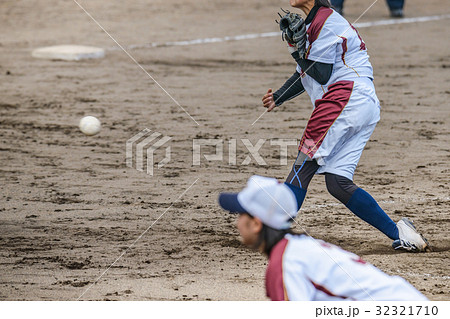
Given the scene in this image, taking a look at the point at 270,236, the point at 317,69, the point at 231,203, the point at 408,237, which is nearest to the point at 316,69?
the point at 317,69

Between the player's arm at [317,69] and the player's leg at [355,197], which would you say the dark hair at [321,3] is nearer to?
the player's arm at [317,69]

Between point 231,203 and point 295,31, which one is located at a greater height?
point 295,31

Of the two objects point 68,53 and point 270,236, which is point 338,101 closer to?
point 270,236

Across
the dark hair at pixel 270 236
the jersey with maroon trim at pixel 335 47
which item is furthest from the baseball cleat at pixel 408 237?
the dark hair at pixel 270 236

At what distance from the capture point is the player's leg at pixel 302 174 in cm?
475

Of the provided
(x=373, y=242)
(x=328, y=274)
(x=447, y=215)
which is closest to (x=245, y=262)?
(x=373, y=242)

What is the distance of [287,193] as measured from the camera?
9.67ft

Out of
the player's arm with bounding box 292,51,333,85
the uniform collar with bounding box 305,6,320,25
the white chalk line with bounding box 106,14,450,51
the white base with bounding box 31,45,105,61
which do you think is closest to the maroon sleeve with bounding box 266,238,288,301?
the player's arm with bounding box 292,51,333,85

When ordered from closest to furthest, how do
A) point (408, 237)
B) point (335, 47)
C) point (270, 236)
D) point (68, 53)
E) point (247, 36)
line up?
point (270, 236) → point (335, 47) → point (408, 237) → point (68, 53) → point (247, 36)

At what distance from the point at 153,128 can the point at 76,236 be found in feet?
10.6

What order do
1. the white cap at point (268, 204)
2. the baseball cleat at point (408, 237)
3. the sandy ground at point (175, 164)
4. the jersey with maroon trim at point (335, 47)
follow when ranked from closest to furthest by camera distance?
the white cap at point (268, 204) → the jersey with maroon trim at point (335, 47) → the sandy ground at point (175, 164) → the baseball cleat at point (408, 237)

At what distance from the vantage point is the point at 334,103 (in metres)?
4.75

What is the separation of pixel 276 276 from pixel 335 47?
2.29 metres

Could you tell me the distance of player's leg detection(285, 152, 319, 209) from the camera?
4.75m
